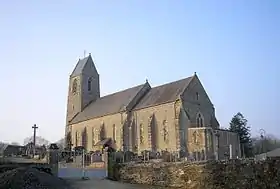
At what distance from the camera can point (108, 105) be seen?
Result: 180 feet

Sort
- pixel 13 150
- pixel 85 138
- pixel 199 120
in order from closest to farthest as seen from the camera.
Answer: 1. pixel 199 120
2. pixel 85 138
3. pixel 13 150

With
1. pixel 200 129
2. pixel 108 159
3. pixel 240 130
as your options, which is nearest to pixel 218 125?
pixel 200 129

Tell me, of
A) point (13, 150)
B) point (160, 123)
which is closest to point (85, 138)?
point (13, 150)

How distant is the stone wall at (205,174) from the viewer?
17.4 meters

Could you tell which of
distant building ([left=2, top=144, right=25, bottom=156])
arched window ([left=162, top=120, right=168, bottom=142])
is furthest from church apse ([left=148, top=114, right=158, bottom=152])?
distant building ([left=2, top=144, right=25, bottom=156])

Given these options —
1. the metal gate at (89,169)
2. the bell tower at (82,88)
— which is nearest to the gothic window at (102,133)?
the bell tower at (82,88)

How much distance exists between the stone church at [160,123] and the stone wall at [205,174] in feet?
40.3

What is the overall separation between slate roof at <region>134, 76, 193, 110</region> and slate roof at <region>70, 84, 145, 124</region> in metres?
2.44

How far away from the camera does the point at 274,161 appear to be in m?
17.1

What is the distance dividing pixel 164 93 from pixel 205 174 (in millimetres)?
25287

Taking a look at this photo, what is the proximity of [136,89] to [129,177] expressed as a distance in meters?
25.9

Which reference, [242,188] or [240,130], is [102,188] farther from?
[240,130]

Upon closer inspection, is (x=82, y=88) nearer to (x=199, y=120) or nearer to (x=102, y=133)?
(x=102, y=133)

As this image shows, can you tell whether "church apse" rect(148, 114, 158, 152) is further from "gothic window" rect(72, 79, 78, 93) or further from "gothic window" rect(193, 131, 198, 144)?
"gothic window" rect(72, 79, 78, 93)
